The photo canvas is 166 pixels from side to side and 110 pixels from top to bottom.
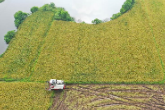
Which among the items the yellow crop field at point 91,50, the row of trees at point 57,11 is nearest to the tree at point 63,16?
the row of trees at point 57,11

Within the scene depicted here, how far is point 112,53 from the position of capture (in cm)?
2336

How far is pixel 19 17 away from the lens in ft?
97.8

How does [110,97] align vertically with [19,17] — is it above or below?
below

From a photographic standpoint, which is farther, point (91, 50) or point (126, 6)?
point (126, 6)

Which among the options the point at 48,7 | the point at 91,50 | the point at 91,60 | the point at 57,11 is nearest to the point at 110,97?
the point at 91,60

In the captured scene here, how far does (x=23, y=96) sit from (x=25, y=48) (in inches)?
343

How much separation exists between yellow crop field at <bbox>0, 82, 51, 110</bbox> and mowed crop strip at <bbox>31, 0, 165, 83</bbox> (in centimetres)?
175

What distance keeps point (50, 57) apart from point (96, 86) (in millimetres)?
8268

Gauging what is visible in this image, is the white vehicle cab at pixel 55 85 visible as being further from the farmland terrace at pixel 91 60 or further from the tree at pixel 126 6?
the tree at pixel 126 6

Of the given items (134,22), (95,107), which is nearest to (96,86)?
(95,107)

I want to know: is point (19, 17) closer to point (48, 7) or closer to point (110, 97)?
point (48, 7)

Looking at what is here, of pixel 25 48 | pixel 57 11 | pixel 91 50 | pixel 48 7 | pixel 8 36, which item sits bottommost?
pixel 91 50

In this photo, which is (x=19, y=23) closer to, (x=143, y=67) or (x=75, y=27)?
(x=75, y=27)

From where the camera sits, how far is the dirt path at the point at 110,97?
18.1 m
